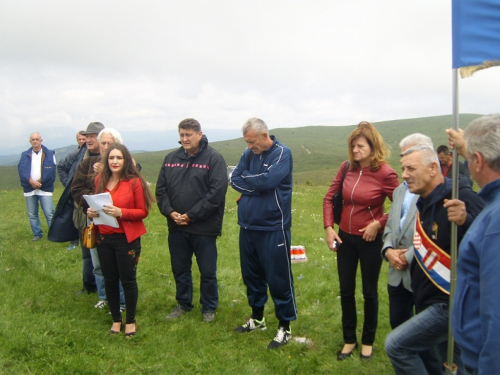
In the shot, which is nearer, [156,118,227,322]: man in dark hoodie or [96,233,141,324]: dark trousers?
[96,233,141,324]: dark trousers

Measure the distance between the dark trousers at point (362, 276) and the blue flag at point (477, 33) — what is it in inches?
86.2

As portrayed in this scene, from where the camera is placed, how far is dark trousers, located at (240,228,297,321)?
5.52 metres

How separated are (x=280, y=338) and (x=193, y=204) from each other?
2.26 metres

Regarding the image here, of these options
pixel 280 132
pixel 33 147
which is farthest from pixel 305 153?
pixel 33 147

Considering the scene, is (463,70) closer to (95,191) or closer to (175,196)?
(175,196)

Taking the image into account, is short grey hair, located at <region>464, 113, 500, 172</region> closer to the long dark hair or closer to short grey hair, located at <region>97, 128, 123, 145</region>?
the long dark hair

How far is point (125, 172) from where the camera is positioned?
580 centimetres

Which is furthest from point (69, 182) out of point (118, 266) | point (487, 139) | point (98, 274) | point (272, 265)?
point (487, 139)

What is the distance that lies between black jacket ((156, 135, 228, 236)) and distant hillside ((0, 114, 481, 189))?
Result: 8251 centimetres

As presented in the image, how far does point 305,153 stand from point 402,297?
140553 millimetres

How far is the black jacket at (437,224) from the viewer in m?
3.54

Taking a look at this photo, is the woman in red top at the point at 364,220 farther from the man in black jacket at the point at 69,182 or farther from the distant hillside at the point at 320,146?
the distant hillside at the point at 320,146

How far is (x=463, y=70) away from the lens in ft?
12.1

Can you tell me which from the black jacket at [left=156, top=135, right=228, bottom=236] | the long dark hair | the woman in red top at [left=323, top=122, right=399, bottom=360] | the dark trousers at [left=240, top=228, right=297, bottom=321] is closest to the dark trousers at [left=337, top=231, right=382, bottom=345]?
the woman in red top at [left=323, top=122, right=399, bottom=360]
